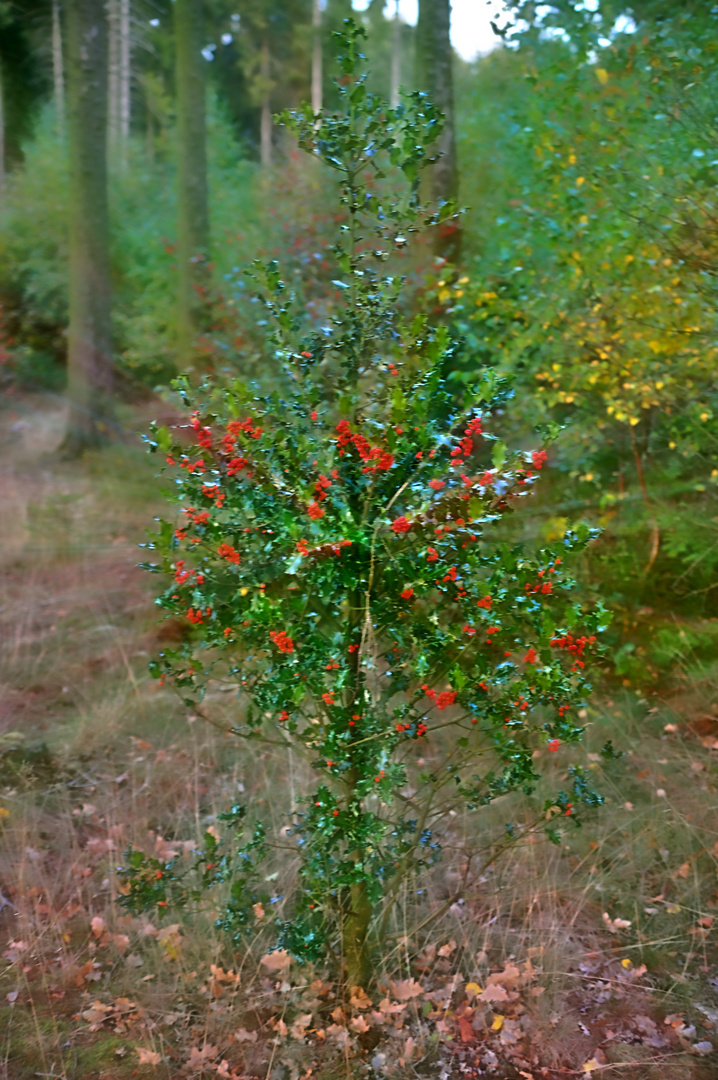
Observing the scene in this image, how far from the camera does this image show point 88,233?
11180 millimetres

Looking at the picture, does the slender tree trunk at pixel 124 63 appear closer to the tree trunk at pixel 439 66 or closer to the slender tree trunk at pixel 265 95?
the slender tree trunk at pixel 265 95

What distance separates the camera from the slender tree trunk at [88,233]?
1055 centimetres

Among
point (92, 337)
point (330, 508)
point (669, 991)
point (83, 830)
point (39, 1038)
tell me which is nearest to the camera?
point (330, 508)

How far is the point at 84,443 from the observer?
11.7 metres

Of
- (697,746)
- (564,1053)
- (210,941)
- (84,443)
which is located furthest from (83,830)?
(84,443)

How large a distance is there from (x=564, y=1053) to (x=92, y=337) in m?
10.7

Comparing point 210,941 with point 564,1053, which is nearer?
point 564,1053

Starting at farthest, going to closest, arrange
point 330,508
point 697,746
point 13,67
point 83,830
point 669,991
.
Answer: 1. point 13,67
2. point 697,746
3. point 83,830
4. point 669,991
5. point 330,508

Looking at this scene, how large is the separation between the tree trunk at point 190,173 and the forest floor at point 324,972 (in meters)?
7.15

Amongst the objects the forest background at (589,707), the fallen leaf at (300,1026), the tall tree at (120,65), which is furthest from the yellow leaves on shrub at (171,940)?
the tall tree at (120,65)

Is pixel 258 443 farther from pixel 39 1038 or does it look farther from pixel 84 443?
pixel 84 443

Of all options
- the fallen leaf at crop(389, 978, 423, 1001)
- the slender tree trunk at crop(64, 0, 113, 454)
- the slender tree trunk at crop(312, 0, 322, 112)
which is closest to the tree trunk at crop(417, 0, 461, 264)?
the slender tree trunk at crop(64, 0, 113, 454)

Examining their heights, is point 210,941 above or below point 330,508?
below

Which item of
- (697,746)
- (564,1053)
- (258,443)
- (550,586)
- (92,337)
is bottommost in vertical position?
(564,1053)
